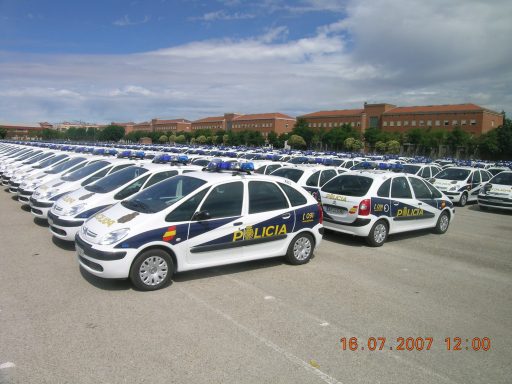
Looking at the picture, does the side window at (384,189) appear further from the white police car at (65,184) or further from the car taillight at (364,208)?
the white police car at (65,184)

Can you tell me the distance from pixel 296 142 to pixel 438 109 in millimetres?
38161

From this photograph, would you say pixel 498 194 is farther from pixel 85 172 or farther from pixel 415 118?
pixel 415 118

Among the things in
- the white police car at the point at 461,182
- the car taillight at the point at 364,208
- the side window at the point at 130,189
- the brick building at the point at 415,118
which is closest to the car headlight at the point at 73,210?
the side window at the point at 130,189

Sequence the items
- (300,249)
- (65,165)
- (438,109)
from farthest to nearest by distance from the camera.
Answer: (438,109)
(65,165)
(300,249)

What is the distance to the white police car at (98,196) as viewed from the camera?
739cm

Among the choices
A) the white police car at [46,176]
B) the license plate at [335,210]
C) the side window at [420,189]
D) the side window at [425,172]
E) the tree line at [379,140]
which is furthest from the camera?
the tree line at [379,140]

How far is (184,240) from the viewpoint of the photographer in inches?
232

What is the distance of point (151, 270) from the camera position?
18.7ft

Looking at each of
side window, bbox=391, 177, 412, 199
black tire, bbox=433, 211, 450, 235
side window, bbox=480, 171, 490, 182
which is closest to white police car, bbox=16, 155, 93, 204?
side window, bbox=391, 177, 412, 199

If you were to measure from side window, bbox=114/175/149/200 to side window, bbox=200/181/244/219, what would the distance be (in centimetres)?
251

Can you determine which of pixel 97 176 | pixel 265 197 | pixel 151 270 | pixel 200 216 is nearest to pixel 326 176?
pixel 265 197

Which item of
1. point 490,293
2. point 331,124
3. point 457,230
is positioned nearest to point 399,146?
point 331,124

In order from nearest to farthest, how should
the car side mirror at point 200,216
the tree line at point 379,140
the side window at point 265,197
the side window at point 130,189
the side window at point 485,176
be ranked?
1. the car side mirror at point 200,216
2. the side window at point 265,197
3. the side window at point 130,189
4. the side window at point 485,176
5. the tree line at point 379,140

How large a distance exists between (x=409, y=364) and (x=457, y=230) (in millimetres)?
8133
